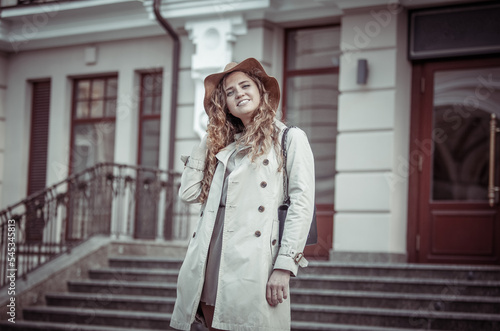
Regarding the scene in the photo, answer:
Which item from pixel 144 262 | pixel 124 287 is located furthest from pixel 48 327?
pixel 144 262

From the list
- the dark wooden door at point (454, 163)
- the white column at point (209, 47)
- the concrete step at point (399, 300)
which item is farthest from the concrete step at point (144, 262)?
the dark wooden door at point (454, 163)

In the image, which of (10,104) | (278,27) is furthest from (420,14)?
(10,104)

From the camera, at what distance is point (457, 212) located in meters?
9.92

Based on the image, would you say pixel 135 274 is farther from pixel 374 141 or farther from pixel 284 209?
pixel 284 209

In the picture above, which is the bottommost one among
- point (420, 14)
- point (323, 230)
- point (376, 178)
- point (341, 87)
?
point (323, 230)

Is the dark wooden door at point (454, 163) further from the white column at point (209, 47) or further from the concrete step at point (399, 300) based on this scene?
the white column at point (209, 47)

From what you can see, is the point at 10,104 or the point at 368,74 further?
the point at 10,104

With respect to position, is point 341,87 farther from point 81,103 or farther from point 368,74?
point 81,103

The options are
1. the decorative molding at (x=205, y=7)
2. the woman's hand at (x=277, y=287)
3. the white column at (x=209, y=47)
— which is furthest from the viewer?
the white column at (x=209, y=47)

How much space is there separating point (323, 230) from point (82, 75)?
15.8ft

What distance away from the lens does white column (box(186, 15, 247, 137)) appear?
11211 millimetres

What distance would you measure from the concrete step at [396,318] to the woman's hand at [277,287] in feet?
14.2

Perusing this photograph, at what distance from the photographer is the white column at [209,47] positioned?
11.2 metres

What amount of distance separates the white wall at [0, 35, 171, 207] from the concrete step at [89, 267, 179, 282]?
8.19 ft
